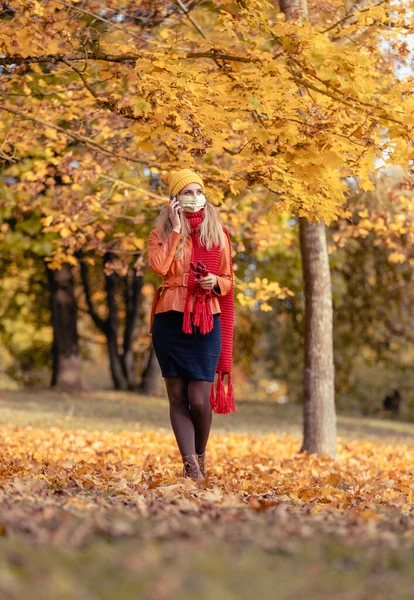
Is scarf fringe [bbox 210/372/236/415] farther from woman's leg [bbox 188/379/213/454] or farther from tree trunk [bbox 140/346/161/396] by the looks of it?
tree trunk [bbox 140/346/161/396]

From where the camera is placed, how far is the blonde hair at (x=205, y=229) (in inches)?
221

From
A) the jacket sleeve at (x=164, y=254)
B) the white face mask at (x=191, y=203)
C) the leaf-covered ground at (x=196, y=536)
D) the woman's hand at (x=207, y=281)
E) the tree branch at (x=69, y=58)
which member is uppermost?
the tree branch at (x=69, y=58)

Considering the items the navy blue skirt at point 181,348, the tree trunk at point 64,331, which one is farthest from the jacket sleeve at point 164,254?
the tree trunk at point 64,331

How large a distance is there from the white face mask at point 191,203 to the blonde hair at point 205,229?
50 mm

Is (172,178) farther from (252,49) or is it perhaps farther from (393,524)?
(393,524)

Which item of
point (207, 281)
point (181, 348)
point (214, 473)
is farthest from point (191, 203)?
point (214, 473)

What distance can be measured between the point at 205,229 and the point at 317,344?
3836 millimetres

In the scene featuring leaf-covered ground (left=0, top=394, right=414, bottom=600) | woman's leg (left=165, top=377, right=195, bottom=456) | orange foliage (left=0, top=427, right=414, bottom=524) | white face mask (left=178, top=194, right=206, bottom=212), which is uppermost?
white face mask (left=178, top=194, right=206, bottom=212)

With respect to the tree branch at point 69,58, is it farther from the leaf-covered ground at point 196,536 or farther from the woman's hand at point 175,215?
the leaf-covered ground at point 196,536

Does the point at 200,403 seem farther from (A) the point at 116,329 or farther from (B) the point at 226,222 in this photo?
(A) the point at 116,329

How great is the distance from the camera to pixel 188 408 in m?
5.73

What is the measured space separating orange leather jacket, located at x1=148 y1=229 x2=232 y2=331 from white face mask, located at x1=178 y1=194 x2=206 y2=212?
0.22 metres

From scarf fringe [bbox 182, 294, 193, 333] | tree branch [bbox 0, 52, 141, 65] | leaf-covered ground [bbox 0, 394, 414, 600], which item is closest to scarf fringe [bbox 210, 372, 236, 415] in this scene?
leaf-covered ground [bbox 0, 394, 414, 600]

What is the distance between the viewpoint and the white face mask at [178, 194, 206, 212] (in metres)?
5.66
